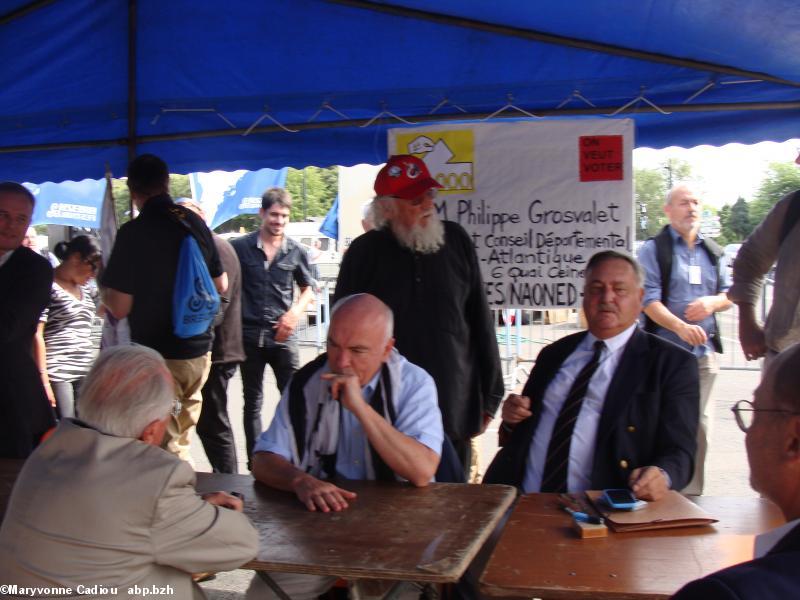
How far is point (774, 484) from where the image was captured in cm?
112

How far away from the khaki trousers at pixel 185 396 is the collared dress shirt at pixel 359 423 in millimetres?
1659

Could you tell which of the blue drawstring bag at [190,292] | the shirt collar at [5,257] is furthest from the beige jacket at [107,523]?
the blue drawstring bag at [190,292]

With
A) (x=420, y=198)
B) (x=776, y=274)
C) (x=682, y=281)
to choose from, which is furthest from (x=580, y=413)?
(x=682, y=281)

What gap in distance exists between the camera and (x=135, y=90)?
4.48 meters

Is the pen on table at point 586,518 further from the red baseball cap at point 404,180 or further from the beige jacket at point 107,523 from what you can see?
the red baseball cap at point 404,180

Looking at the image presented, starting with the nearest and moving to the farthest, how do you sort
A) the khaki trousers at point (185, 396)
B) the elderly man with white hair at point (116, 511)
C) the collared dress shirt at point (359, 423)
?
the elderly man with white hair at point (116, 511) → the collared dress shirt at point (359, 423) → the khaki trousers at point (185, 396)

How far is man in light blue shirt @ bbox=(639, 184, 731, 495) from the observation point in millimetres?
5164

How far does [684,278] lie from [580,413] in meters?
2.71

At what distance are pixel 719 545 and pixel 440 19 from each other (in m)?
2.67

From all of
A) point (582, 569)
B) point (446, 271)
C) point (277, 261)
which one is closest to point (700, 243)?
point (446, 271)

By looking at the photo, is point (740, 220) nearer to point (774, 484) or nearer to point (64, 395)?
point (64, 395)

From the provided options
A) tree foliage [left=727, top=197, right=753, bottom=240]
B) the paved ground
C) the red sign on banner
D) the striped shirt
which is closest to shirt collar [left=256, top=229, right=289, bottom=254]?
the striped shirt

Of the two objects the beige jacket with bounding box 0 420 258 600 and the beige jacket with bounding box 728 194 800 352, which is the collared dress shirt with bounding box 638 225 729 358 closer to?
the beige jacket with bounding box 728 194 800 352

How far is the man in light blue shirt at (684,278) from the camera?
16.9ft
